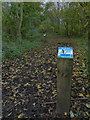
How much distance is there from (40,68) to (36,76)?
62 centimetres

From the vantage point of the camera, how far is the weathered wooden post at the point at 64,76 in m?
1.61

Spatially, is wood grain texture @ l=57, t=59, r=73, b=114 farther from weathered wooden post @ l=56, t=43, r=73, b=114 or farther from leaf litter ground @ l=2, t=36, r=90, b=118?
leaf litter ground @ l=2, t=36, r=90, b=118

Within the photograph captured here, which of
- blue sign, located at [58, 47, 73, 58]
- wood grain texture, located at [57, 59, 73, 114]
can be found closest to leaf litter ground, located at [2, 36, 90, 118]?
wood grain texture, located at [57, 59, 73, 114]

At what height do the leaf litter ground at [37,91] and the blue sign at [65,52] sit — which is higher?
the blue sign at [65,52]

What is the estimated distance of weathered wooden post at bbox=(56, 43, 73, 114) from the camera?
5.29 feet

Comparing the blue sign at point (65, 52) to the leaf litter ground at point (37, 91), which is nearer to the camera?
the blue sign at point (65, 52)

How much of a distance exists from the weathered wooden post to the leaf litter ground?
0.23 meters

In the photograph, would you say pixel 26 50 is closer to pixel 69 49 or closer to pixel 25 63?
pixel 25 63

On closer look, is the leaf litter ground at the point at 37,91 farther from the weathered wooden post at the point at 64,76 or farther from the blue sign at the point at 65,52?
the blue sign at the point at 65,52

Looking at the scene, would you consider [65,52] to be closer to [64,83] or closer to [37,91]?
[64,83]

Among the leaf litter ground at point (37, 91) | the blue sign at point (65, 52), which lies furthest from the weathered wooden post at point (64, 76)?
the leaf litter ground at point (37, 91)

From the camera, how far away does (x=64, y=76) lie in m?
1.76

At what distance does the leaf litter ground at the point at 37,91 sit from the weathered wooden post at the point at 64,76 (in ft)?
0.74

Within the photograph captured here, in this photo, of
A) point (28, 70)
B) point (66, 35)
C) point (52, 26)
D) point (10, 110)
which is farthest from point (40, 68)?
point (52, 26)
